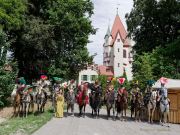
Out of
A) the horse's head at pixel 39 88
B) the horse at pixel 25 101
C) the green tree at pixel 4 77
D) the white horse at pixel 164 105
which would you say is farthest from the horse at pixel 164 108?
the green tree at pixel 4 77

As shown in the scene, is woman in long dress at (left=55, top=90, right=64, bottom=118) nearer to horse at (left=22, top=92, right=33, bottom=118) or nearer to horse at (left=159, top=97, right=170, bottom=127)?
horse at (left=22, top=92, right=33, bottom=118)

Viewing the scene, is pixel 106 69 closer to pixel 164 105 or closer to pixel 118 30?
pixel 118 30

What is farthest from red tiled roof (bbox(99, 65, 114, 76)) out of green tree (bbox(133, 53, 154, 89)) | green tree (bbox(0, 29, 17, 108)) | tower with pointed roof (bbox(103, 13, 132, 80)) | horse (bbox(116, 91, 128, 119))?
horse (bbox(116, 91, 128, 119))

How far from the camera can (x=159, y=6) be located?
5478 centimetres

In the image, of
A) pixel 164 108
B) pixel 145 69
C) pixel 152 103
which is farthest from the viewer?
pixel 145 69

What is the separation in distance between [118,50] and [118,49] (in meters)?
0.36

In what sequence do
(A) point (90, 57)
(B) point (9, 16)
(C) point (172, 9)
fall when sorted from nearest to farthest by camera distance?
(B) point (9, 16), (A) point (90, 57), (C) point (172, 9)

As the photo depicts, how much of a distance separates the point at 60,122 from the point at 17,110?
5381 mm

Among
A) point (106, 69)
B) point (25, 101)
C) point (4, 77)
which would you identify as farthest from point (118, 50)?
point (25, 101)

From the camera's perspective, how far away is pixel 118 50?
127 meters

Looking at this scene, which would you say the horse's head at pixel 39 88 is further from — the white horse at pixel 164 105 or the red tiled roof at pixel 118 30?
the red tiled roof at pixel 118 30

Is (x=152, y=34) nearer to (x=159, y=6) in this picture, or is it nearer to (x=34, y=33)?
(x=159, y=6)

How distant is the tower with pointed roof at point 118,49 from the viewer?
12516 cm

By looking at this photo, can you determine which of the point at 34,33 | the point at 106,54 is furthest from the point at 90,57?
the point at 106,54
